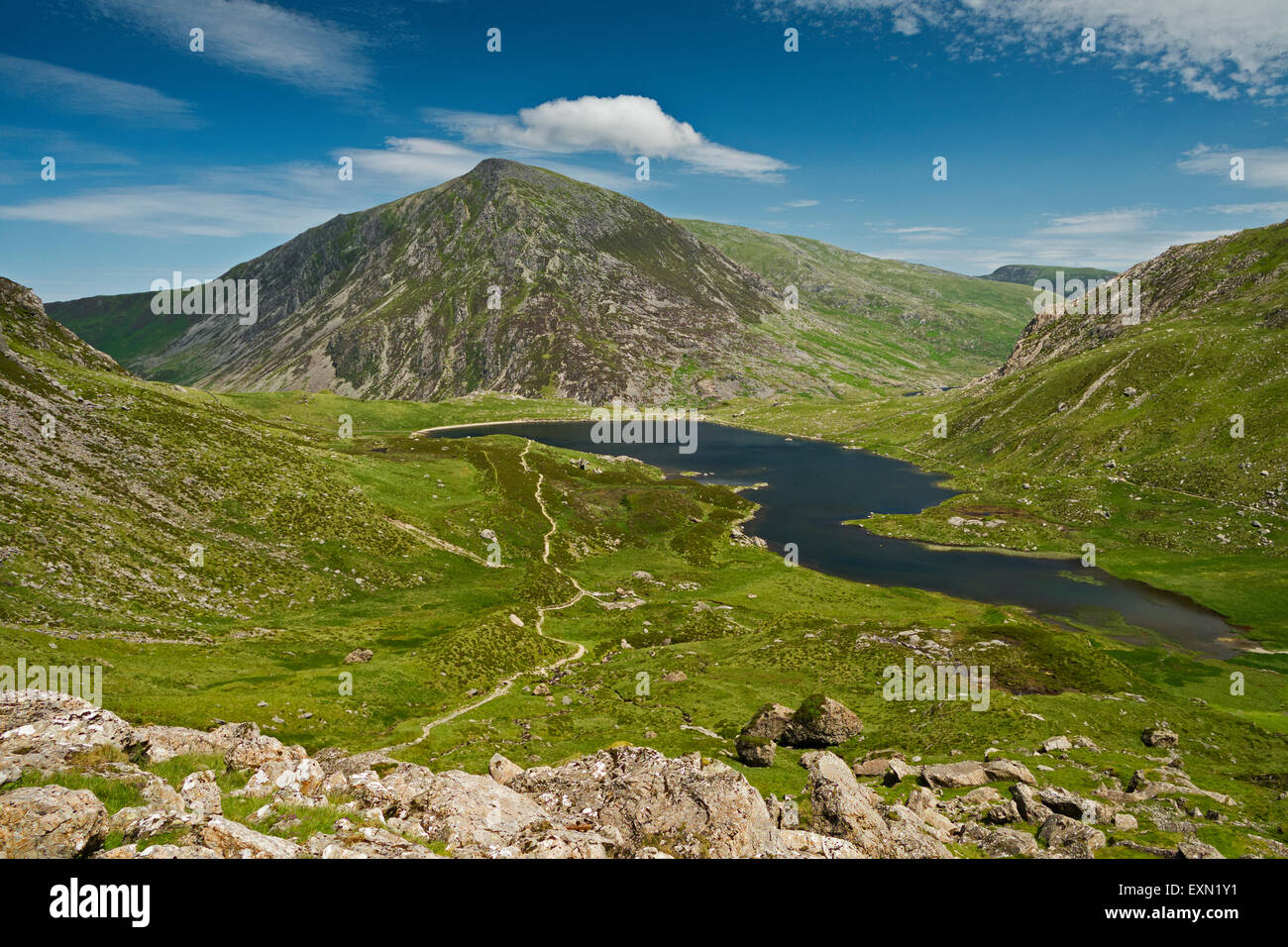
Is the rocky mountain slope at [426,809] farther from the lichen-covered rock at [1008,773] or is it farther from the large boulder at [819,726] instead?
the large boulder at [819,726]

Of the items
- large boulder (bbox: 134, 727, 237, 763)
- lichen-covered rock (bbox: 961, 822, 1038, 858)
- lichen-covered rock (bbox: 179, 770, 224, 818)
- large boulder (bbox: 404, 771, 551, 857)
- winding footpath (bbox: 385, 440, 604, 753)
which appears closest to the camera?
lichen-covered rock (bbox: 179, 770, 224, 818)

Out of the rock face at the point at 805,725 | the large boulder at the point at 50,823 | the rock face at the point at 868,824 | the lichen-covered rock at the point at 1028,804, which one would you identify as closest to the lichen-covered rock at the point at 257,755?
the large boulder at the point at 50,823

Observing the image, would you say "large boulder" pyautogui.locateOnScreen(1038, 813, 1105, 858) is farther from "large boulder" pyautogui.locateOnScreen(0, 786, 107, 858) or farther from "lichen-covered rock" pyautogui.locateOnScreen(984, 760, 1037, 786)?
"large boulder" pyautogui.locateOnScreen(0, 786, 107, 858)

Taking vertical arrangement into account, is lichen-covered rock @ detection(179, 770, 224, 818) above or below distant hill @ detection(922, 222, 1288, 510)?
below

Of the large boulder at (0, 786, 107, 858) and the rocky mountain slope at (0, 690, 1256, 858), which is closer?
the large boulder at (0, 786, 107, 858)

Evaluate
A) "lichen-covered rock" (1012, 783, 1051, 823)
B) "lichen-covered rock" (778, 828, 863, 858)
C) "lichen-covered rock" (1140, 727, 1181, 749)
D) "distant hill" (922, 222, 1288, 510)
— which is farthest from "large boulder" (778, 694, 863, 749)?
"distant hill" (922, 222, 1288, 510)
